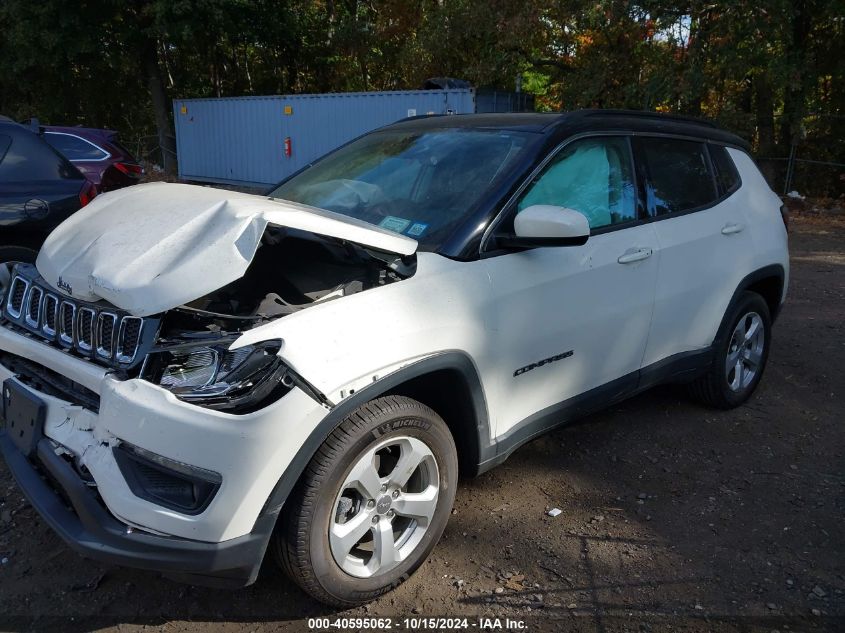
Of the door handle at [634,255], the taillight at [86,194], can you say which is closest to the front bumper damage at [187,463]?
the door handle at [634,255]

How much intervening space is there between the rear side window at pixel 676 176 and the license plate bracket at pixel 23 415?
9.54ft

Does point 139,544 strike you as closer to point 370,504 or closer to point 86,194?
point 370,504

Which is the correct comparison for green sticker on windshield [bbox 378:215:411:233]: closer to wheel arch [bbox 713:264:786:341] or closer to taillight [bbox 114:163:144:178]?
wheel arch [bbox 713:264:786:341]

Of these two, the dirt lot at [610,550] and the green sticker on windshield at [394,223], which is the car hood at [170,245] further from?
the dirt lot at [610,550]

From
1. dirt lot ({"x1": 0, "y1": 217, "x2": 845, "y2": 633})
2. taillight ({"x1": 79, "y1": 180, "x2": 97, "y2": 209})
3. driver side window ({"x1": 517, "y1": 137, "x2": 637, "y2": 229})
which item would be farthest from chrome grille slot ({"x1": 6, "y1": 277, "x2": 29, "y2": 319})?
taillight ({"x1": 79, "y1": 180, "x2": 97, "y2": 209})

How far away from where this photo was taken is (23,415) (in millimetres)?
2625

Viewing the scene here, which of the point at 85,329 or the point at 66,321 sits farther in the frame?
the point at 66,321

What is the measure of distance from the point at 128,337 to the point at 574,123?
7.16 ft

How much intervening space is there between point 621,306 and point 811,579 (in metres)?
1.37

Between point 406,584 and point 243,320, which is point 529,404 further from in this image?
point 243,320

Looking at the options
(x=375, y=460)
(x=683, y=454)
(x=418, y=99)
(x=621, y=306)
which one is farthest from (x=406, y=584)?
(x=418, y=99)

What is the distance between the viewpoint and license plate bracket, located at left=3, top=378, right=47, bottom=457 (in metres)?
2.52

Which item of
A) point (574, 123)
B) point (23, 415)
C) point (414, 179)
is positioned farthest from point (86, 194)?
point (574, 123)

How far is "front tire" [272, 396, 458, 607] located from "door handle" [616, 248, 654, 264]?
1.28 metres
